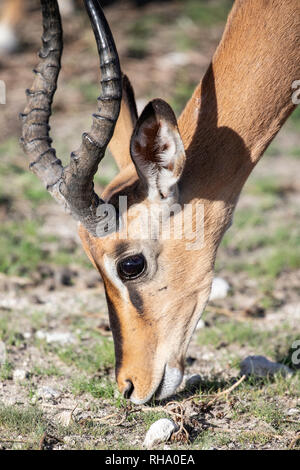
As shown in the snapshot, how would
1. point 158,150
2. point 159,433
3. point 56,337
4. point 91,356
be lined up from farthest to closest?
point 56,337 < point 91,356 < point 158,150 < point 159,433

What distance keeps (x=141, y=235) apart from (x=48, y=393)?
43.8 inches

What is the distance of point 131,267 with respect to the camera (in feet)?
12.6

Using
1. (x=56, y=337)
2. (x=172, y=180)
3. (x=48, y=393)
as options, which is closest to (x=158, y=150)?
(x=172, y=180)

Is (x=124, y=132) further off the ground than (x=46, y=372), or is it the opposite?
(x=124, y=132)

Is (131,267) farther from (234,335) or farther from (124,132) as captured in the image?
(234,335)

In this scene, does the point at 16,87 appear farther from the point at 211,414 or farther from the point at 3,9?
the point at 211,414

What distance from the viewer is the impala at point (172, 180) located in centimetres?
381

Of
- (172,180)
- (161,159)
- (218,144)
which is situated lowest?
(172,180)

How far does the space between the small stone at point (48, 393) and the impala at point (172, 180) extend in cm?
48

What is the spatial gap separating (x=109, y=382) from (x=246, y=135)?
171 centimetres

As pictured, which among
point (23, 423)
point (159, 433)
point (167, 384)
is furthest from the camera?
point (167, 384)

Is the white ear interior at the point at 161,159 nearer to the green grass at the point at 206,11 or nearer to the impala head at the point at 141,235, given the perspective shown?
the impala head at the point at 141,235

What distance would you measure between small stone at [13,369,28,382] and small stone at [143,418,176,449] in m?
1.09
